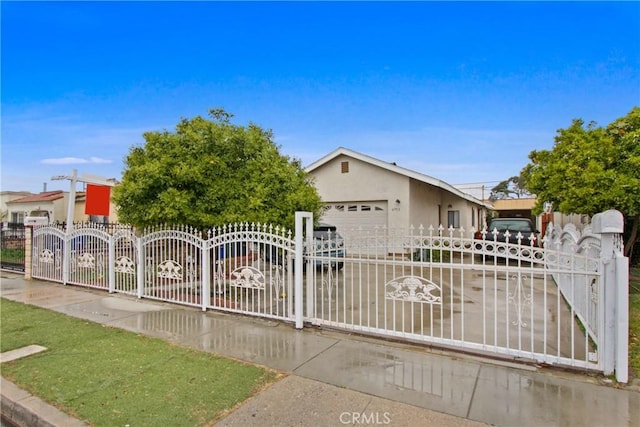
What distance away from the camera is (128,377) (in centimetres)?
369

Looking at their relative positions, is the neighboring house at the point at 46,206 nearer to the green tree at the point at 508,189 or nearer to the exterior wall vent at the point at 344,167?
the exterior wall vent at the point at 344,167

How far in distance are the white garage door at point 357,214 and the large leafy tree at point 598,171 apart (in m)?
7.16

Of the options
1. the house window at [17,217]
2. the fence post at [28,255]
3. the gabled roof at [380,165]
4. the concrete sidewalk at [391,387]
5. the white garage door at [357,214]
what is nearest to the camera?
the concrete sidewalk at [391,387]

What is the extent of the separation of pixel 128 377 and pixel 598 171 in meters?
9.57

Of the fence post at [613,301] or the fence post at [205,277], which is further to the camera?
the fence post at [205,277]

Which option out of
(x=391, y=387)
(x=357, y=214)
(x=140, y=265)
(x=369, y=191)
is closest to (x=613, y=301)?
(x=391, y=387)

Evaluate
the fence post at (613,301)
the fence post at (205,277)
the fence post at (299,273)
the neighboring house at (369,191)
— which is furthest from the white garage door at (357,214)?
the fence post at (613,301)

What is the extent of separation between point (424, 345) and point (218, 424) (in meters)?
2.85

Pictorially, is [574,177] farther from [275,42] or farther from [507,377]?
[275,42]

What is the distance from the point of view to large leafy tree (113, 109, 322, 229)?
6.88 metres

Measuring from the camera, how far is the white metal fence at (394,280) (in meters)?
3.87

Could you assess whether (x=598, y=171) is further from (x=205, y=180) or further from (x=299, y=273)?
(x=205, y=180)

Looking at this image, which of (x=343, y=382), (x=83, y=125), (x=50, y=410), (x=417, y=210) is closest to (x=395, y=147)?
(x=417, y=210)

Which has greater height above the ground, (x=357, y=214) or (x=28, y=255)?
(x=357, y=214)
